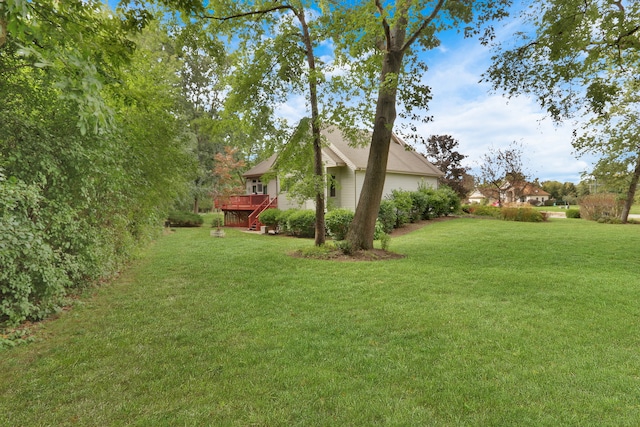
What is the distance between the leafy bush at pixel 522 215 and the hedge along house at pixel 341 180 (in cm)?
470

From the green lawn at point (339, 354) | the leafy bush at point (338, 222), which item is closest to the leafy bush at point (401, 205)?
the leafy bush at point (338, 222)

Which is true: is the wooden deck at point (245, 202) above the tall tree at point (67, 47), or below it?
below

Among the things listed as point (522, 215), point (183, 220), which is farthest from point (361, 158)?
point (183, 220)

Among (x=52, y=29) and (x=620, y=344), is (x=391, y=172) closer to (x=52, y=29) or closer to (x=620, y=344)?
(x=620, y=344)

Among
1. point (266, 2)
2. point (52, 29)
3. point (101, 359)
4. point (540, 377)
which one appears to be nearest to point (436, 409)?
point (540, 377)

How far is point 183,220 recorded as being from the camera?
21000mm

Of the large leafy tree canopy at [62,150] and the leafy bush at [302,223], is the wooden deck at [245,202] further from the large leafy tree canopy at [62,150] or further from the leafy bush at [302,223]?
the large leafy tree canopy at [62,150]

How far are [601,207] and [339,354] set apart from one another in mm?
24288

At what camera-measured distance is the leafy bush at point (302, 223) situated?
14.3 m

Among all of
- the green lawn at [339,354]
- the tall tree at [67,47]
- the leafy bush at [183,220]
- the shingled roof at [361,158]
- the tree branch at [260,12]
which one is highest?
the tree branch at [260,12]

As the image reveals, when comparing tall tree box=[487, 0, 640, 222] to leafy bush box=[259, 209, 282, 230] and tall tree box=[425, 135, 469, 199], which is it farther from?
tall tree box=[425, 135, 469, 199]

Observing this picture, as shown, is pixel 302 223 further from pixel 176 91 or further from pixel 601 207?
pixel 601 207

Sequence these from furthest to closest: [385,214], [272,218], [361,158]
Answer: [361,158]
[272,218]
[385,214]

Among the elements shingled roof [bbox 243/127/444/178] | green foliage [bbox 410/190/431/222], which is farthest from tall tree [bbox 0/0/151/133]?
green foliage [bbox 410/190/431/222]
